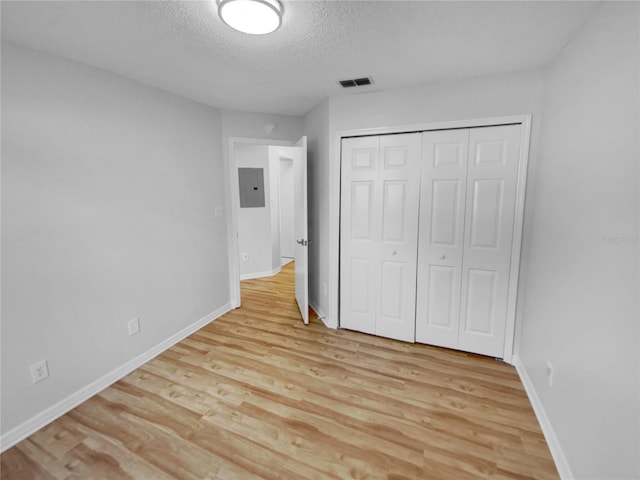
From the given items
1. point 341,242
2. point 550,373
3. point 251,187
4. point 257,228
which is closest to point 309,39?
point 341,242

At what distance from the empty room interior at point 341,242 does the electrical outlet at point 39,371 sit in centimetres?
1

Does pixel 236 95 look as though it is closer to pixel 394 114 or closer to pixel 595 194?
pixel 394 114

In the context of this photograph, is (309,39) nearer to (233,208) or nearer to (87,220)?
(87,220)

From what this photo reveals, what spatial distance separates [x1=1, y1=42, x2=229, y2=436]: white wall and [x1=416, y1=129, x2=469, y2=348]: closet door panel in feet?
7.34

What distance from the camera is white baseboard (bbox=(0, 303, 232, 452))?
1.66 metres

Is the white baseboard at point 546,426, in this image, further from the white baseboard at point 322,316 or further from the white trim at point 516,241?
the white baseboard at point 322,316

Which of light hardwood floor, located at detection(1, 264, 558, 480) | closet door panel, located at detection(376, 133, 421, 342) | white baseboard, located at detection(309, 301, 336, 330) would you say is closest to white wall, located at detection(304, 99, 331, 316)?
white baseboard, located at detection(309, 301, 336, 330)

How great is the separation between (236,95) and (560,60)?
2455 mm

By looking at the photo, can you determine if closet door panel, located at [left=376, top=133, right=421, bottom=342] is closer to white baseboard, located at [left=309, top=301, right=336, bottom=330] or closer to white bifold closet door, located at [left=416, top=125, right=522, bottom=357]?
white bifold closet door, located at [left=416, top=125, right=522, bottom=357]

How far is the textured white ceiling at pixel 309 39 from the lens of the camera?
1405 mm

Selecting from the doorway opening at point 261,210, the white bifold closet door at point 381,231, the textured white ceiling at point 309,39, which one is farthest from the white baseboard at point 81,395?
the textured white ceiling at point 309,39

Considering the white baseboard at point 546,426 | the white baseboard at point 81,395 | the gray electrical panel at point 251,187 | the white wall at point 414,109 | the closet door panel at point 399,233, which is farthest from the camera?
the gray electrical panel at point 251,187

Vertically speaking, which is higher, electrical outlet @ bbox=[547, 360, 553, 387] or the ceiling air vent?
the ceiling air vent

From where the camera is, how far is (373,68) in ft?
6.80
